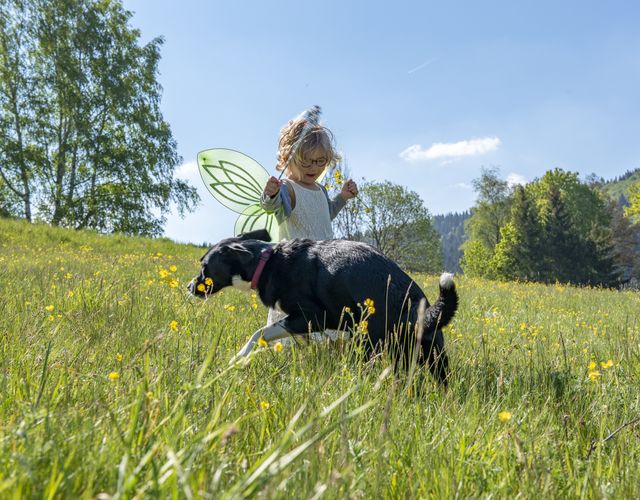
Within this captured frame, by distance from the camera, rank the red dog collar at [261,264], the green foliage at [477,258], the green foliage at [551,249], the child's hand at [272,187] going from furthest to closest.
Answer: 1. the green foliage at [477,258]
2. the green foliage at [551,249]
3. the child's hand at [272,187]
4. the red dog collar at [261,264]

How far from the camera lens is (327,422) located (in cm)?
202

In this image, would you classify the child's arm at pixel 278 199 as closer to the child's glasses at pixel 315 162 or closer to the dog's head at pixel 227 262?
the child's glasses at pixel 315 162

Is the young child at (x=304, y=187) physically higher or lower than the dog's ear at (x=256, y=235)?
higher

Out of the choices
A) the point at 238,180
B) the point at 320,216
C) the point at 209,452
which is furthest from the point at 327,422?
the point at 238,180

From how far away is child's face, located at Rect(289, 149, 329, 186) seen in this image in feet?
17.0

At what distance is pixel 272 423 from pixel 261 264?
230 cm

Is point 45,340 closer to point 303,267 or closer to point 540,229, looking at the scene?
point 303,267

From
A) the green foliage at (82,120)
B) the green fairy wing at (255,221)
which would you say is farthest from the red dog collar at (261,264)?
the green foliage at (82,120)

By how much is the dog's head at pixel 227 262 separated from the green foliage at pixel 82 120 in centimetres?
2819

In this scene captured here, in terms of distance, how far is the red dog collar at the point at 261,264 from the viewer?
13.7ft

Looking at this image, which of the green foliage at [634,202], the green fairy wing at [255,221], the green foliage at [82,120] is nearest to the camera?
the green fairy wing at [255,221]

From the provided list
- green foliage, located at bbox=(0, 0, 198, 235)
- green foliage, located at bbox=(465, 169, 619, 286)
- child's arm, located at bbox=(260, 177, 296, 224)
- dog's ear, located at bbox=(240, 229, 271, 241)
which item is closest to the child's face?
child's arm, located at bbox=(260, 177, 296, 224)

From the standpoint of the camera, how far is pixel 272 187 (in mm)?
4727

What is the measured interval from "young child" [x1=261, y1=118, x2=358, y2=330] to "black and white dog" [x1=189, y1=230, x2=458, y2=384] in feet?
2.55
